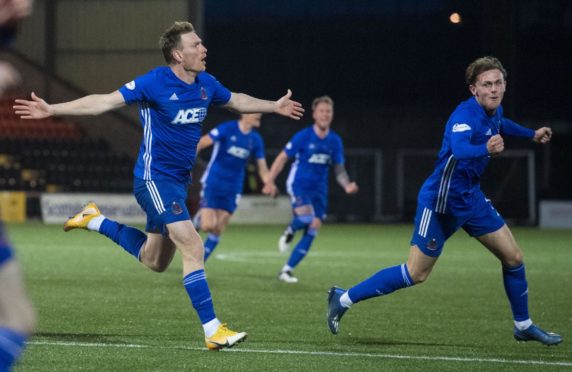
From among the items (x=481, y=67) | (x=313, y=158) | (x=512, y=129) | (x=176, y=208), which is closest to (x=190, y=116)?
(x=176, y=208)

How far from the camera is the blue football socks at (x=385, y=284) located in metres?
7.43

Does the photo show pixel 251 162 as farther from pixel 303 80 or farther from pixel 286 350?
pixel 286 350

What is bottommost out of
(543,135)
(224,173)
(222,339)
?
(222,339)

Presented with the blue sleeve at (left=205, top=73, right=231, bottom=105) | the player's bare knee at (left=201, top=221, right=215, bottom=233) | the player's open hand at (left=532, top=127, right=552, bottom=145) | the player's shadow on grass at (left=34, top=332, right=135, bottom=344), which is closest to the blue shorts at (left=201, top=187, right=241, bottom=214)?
the player's bare knee at (left=201, top=221, right=215, bottom=233)

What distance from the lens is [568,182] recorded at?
3127cm

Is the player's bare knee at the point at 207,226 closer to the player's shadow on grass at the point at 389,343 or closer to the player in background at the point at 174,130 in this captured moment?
the player in background at the point at 174,130

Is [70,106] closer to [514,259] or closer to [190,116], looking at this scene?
[190,116]

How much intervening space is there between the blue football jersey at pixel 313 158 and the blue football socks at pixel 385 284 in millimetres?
5236

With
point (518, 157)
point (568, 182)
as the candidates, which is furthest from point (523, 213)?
point (568, 182)

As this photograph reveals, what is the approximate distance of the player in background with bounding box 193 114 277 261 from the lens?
12.9 m

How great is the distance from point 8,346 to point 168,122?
3.86 m

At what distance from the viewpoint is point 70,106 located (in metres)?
6.69

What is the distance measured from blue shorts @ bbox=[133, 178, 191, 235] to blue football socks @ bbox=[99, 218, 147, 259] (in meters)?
0.63

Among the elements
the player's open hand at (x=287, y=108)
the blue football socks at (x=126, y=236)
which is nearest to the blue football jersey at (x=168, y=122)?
the player's open hand at (x=287, y=108)
